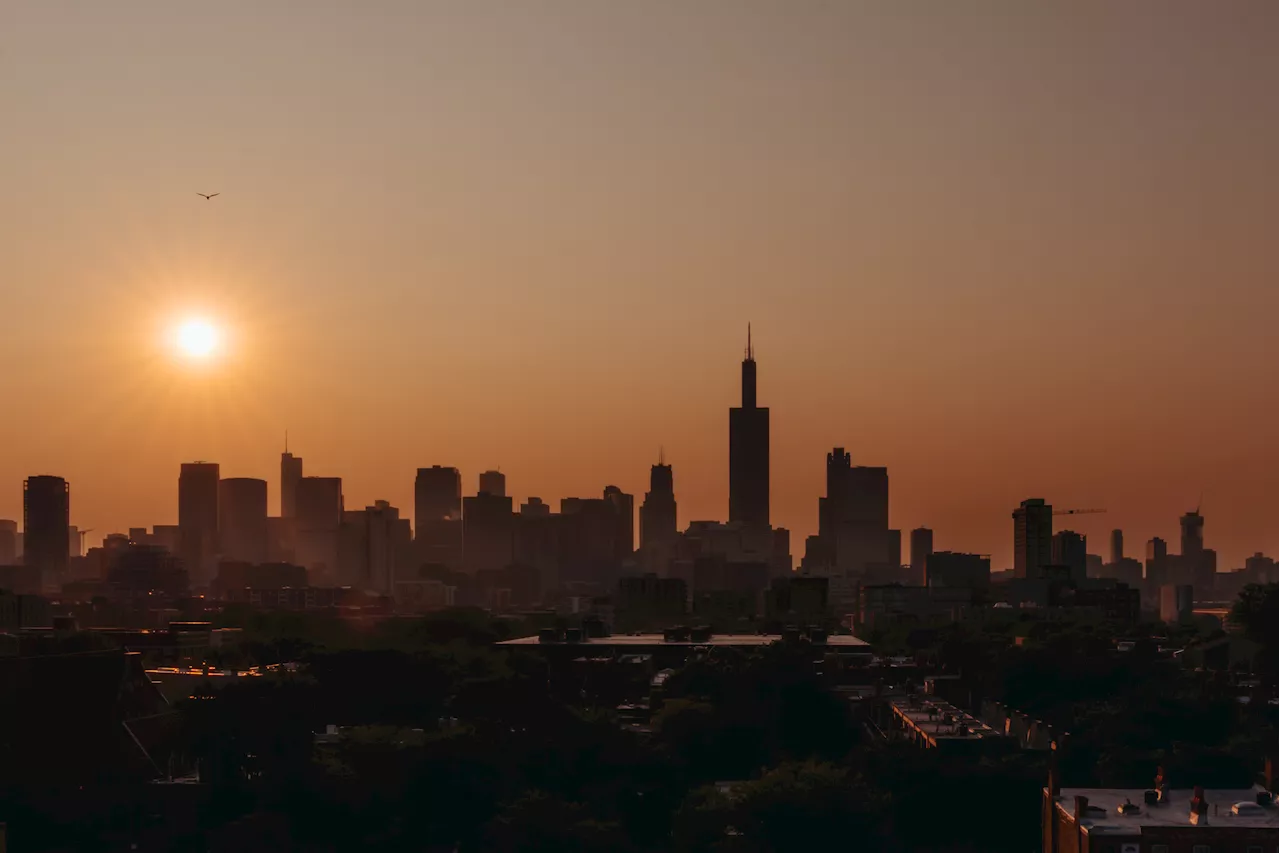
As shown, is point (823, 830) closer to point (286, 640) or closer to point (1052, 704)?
point (1052, 704)

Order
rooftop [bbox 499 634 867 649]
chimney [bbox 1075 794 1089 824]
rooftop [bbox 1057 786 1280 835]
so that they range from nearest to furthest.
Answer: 1. rooftop [bbox 1057 786 1280 835]
2. chimney [bbox 1075 794 1089 824]
3. rooftop [bbox 499 634 867 649]

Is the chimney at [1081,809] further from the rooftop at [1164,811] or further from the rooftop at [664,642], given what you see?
the rooftop at [664,642]

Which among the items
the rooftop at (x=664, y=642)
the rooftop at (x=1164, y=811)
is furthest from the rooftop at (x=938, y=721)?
the rooftop at (x=664, y=642)

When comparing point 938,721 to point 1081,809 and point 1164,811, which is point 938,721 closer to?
point 1164,811

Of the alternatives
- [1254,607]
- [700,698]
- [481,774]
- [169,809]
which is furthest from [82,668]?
[1254,607]

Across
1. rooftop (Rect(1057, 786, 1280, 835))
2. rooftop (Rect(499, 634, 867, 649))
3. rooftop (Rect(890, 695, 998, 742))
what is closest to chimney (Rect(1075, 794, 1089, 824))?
rooftop (Rect(1057, 786, 1280, 835))

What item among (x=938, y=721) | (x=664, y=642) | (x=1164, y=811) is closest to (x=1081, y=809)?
(x=1164, y=811)

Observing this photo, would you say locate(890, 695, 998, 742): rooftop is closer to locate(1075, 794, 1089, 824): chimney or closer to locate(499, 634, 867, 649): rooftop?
locate(1075, 794, 1089, 824): chimney

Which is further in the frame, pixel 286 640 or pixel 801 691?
pixel 286 640
